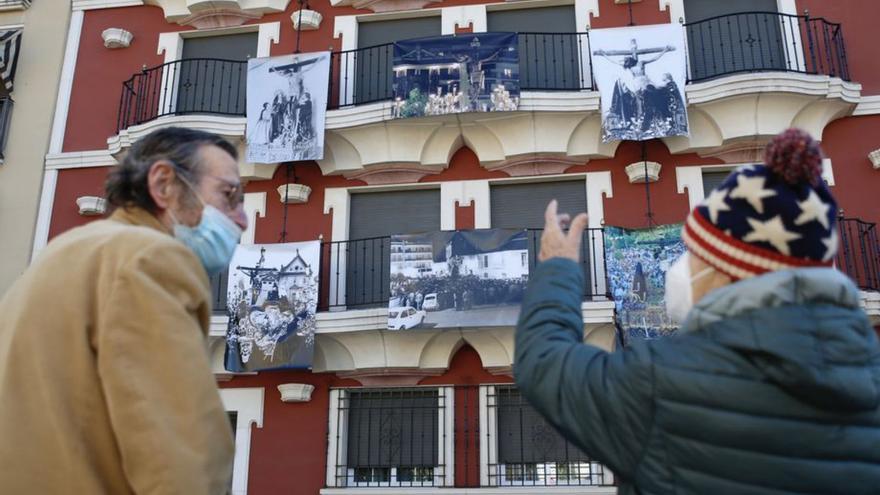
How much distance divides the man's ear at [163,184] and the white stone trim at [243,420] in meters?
8.96

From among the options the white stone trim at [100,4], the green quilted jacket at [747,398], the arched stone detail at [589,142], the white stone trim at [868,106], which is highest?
the white stone trim at [100,4]

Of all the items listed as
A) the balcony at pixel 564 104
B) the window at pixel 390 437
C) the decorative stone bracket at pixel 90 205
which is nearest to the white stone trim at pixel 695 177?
the balcony at pixel 564 104

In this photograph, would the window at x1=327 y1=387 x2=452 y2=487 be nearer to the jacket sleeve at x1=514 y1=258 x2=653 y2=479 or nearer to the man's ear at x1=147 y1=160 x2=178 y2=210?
Result: the man's ear at x1=147 y1=160 x2=178 y2=210

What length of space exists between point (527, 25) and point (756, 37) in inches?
140

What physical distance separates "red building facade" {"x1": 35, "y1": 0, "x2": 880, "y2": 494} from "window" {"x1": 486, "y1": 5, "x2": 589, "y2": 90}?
0.04 meters

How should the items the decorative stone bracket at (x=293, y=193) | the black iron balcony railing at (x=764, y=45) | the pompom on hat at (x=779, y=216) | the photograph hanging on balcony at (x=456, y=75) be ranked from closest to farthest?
the pompom on hat at (x=779, y=216) → the photograph hanging on balcony at (x=456, y=75) → the black iron balcony railing at (x=764, y=45) → the decorative stone bracket at (x=293, y=193)

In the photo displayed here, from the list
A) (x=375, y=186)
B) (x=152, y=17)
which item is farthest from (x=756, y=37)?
(x=152, y=17)

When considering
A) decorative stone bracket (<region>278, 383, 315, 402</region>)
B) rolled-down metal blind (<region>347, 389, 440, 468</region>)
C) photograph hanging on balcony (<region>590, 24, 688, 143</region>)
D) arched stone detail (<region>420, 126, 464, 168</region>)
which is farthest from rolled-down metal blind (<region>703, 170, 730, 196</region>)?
decorative stone bracket (<region>278, 383, 315, 402</region>)

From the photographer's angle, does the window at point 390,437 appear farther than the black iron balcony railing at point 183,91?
No

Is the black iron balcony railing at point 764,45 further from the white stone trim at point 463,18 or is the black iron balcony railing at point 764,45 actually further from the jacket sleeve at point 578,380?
the jacket sleeve at point 578,380

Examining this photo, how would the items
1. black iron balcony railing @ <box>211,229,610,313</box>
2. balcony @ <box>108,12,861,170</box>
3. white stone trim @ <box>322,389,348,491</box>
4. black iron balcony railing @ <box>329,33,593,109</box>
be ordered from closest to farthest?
white stone trim @ <box>322,389,348,491</box> → balcony @ <box>108,12,861,170</box> → black iron balcony railing @ <box>211,229,610,313</box> → black iron balcony railing @ <box>329,33,593,109</box>

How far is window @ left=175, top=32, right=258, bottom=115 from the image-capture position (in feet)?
42.6

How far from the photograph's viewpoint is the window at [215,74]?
12984mm

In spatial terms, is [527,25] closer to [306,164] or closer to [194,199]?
[306,164]
